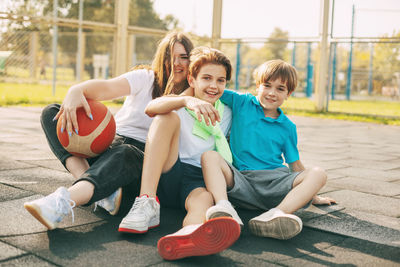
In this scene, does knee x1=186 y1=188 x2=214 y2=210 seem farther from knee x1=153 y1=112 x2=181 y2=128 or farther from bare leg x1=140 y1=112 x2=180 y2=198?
knee x1=153 y1=112 x2=181 y2=128

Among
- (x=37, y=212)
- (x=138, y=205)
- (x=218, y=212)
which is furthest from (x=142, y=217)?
(x=37, y=212)

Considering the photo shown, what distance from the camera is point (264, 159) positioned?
274 cm

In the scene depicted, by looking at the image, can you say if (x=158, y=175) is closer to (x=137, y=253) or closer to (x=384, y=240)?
(x=137, y=253)

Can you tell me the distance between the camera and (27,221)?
7.47ft

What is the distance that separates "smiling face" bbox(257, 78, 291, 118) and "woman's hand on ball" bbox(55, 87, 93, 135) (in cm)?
100

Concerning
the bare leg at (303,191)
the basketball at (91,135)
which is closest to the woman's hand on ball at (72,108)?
the basketball at (91,135)

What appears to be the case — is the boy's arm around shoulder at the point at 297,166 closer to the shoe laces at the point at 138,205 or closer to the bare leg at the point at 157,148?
the bare leg at the point at 157,148

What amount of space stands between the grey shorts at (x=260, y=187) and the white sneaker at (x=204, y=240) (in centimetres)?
65

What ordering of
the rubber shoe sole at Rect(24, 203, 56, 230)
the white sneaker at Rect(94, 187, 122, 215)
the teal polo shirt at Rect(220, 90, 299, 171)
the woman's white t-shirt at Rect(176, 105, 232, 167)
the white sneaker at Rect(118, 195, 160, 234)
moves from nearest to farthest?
the rubber shoe sole at Rect(24, 203, 56, 230), the white sneaker at Rect(118, 195, 160, 234), the white sneaker at Rect(94, 187, 122, 215), the woman's white t-shirt at Rect(176, 105, 232, 167), the teal polo shirt at Rect(220, 90, 299, 171)

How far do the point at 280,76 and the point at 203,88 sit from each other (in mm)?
491

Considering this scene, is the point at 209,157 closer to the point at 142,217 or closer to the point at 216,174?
the point at 216,174

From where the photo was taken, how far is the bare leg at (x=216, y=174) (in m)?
2.32

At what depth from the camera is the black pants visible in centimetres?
229

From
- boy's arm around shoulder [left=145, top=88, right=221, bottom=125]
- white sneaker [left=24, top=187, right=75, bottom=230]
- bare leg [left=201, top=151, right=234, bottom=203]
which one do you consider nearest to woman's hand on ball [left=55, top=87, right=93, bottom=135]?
boy's arm around shoulder [left=145, top=88, right=221, bottom=125]
